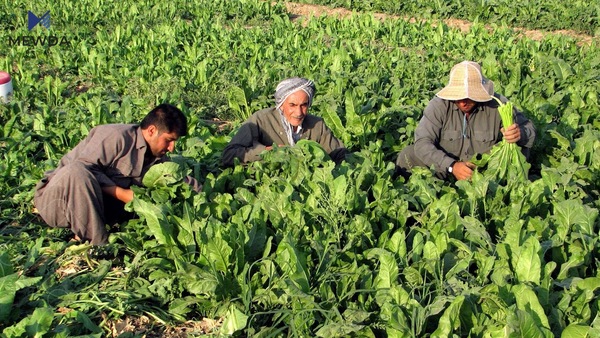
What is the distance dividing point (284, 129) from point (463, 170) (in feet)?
4.77

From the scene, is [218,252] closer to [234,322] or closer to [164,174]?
[234,322]

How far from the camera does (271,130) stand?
5453 mm

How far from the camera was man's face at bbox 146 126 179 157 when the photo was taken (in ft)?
14.5

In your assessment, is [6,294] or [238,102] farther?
[238,102]

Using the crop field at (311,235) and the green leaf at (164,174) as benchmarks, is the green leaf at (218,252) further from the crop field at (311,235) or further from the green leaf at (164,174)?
the green leaf at (164,174)

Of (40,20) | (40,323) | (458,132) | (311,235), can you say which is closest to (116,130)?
(311,235)

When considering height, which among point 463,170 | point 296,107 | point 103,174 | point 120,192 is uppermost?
point 296,107

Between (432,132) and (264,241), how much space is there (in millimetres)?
2253

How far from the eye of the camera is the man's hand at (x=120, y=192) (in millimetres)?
4395

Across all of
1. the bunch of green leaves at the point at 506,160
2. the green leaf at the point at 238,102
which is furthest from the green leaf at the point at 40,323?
the green leaf at the point at 238,102

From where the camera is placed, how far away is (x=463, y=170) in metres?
5.19

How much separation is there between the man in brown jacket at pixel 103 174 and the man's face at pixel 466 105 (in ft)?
7.36

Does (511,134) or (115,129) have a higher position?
(115,129)

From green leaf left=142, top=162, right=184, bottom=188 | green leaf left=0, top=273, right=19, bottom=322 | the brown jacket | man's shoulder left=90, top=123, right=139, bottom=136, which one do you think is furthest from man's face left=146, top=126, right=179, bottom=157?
green leaf left=0, top=273, right=19, bottom=322
